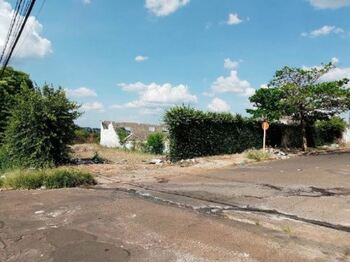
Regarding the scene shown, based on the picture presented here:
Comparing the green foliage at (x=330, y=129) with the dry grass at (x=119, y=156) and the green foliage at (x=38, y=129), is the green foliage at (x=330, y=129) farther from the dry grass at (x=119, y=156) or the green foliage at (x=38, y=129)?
the green foliage at (x=38, y=129)

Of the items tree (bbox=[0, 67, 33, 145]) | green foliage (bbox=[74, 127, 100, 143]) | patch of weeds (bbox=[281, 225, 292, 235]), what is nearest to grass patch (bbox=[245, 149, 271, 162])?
tree (bbox=[0, 67, 33, 145])

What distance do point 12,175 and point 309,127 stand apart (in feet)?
79.9

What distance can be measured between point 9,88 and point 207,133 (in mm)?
18018

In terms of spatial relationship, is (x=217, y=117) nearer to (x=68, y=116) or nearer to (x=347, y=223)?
(x=68, y=116)

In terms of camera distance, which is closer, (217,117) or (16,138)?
(16,138)

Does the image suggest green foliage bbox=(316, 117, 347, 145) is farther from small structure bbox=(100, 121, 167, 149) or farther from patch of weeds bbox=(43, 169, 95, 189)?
small structure bbox=(100, 121, 167, 149)

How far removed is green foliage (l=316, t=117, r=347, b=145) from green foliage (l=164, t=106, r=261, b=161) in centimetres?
1260

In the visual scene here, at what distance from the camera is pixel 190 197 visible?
10.7 m

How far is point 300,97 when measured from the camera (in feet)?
86.8

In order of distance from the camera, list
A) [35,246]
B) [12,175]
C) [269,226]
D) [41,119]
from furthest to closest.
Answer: [41,119] → [12,175] → [269,226] → [35,246]

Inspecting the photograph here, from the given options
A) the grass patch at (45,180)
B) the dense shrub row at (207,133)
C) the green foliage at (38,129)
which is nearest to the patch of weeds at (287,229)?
the grass patch at (45,180)

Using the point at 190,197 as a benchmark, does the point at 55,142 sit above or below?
above

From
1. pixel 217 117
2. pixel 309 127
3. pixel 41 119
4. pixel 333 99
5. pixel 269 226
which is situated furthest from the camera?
pixel 309 127

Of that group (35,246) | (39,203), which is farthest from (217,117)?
(35,246)
